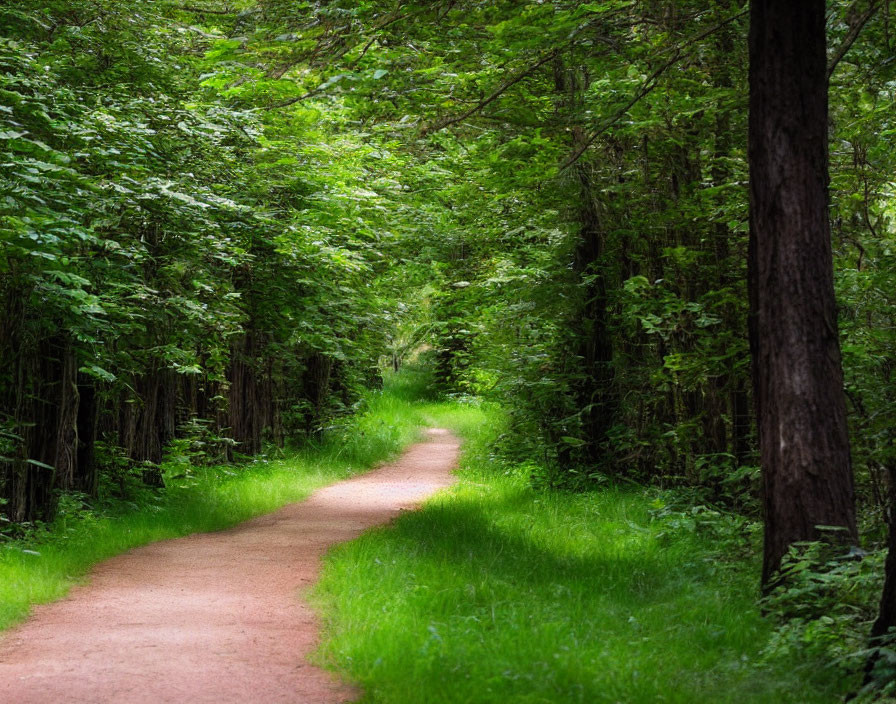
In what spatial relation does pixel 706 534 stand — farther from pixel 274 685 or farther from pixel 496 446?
pixel 496 446

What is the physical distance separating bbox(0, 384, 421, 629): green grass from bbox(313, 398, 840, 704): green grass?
2675 millimetres

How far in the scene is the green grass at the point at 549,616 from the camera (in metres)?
5.49

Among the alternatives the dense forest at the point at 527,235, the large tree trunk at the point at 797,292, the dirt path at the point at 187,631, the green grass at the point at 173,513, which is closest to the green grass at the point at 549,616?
the dirt path at the point at 187,631

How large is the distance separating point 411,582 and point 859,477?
5.58 metres

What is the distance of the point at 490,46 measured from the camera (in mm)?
8516

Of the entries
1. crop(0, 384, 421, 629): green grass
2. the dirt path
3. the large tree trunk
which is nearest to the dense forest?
the large tree trunk

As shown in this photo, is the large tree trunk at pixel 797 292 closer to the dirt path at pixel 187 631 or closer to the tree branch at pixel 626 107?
the tree branch at pixel 626 107

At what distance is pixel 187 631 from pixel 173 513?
629 cm

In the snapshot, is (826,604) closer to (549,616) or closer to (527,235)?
(549,616)

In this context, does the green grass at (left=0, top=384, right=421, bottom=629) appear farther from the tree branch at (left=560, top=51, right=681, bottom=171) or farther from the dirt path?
the tree branch at (left=560, top=51, right=681, bottom=171)

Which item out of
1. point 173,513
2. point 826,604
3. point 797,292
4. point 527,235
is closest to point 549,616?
point 826,604

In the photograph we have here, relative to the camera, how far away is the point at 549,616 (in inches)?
281

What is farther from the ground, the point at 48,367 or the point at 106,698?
the point at 48,367

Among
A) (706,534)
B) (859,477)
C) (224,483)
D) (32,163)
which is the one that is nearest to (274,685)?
(32,163)
